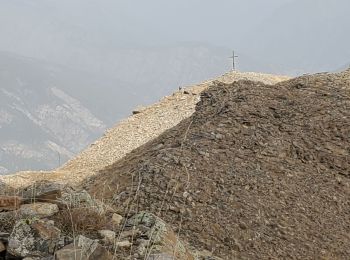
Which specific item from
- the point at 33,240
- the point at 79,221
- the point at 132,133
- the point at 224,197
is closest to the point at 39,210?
the point at 79,221

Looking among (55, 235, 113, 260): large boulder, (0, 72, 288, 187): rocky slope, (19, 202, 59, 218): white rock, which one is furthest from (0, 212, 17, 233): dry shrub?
(0, 72, 288, 187): rocky slope

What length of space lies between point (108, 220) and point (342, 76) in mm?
7366

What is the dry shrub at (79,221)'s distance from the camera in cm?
469

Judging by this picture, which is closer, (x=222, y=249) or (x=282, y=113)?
(x=222, y=249)

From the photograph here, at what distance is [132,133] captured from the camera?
20703 millimetres

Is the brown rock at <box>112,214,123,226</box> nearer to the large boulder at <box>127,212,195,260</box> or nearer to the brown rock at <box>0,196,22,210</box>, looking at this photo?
the large boulder at <box>127,212,195,260</box>

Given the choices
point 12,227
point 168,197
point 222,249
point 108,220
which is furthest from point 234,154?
point 12,227

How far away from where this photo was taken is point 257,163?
305 inches

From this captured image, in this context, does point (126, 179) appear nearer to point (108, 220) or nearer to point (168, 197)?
point (168, 197)

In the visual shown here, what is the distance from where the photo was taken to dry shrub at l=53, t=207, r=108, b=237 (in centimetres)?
469

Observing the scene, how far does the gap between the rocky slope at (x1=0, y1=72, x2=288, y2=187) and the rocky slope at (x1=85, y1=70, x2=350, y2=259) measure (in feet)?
27.9

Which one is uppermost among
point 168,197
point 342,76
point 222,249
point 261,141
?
point 342,76

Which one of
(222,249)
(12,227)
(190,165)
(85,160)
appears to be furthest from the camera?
(85,160)

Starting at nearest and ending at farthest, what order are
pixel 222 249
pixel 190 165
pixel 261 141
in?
pixel 222 249, pixel 190 165, pixel 261 141
